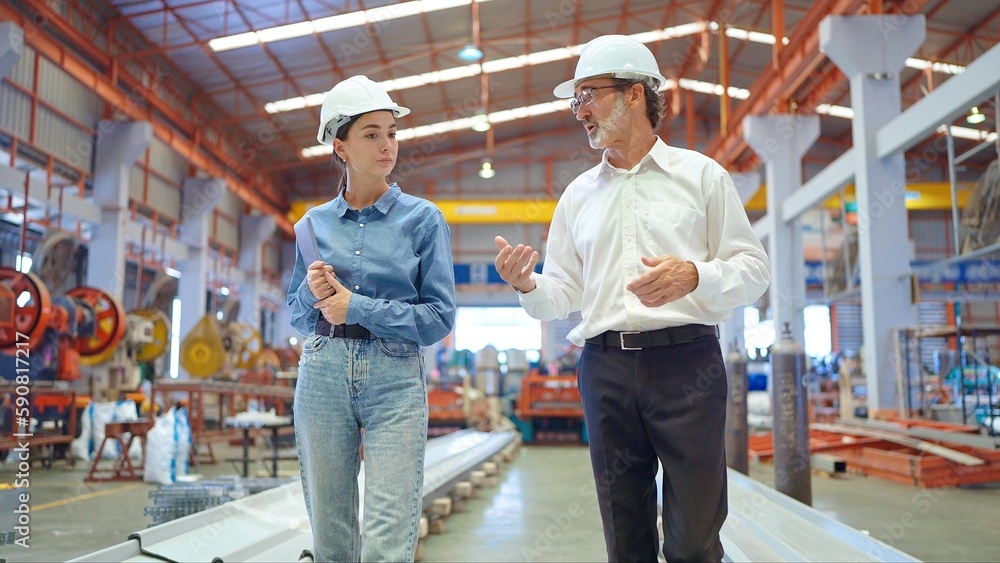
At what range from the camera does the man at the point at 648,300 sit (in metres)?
2.02

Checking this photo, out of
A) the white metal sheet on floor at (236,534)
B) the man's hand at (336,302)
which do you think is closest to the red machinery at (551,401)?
the white metal sheet on floor at (236,534)

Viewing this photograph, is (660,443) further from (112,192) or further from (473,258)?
(473,258)

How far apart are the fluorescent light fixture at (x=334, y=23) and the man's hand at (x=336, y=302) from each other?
44.3 ft

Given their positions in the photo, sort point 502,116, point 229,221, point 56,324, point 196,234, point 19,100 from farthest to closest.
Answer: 1. point 502,116
2. point 229,221
3. point 196,234
4. point 19,100
5. point 56,324

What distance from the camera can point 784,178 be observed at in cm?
1493

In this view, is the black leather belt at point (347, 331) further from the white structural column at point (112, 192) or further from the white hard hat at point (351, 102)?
the white structural column at point (112, 192)

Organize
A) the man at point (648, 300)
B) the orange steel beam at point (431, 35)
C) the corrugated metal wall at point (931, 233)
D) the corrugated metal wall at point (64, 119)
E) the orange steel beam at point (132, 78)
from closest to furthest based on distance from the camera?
the man at point (648, 300), the orange steel beam at point (132, 78), the corrugated metal wall at point (64, 119), the orange steel beam at point (431, 35), the corrugated metal wall at point (931, 233)

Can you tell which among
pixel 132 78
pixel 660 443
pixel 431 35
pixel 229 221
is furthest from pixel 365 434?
pixel 229 221

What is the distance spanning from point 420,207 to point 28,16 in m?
12.5

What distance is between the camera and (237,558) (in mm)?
3506

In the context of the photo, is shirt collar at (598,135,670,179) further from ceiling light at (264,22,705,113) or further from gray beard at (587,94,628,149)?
ceiling light at (264,22,705,113)

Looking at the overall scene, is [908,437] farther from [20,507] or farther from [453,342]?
[453,342]

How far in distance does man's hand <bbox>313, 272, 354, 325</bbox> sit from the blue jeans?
8 centimetres

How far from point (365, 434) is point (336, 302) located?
37cm
